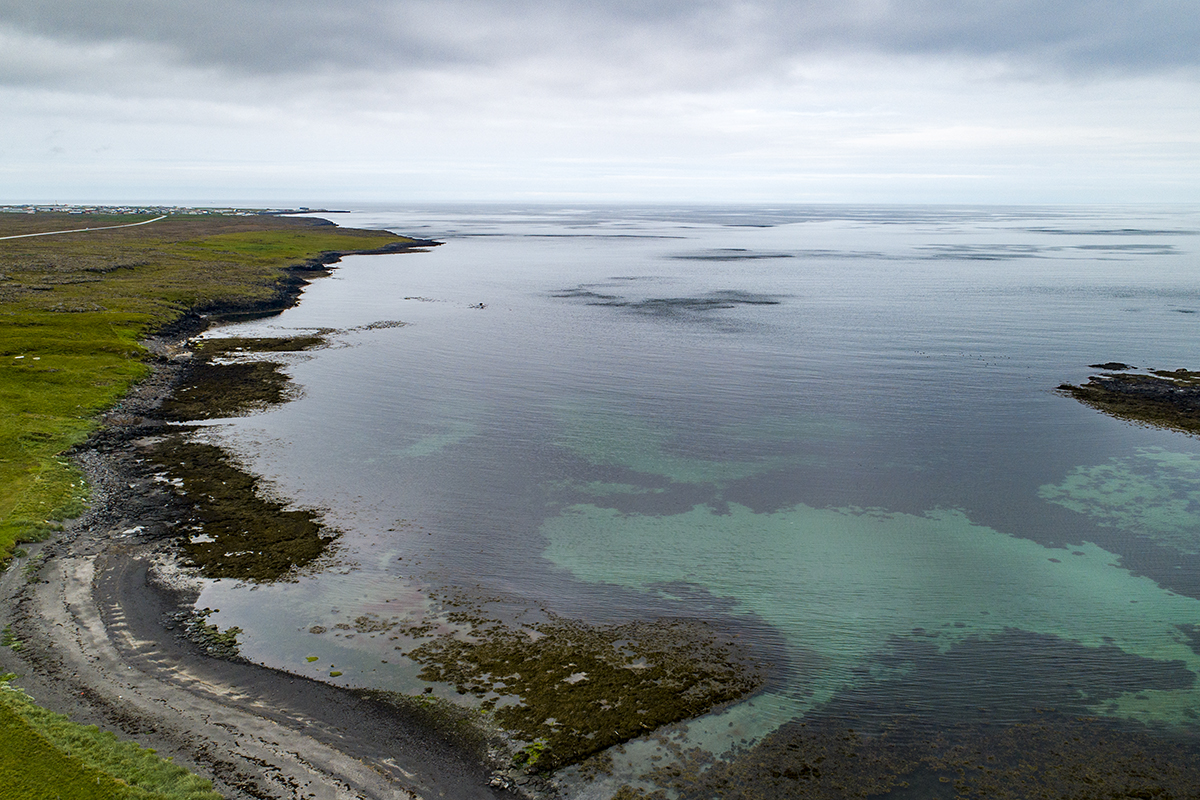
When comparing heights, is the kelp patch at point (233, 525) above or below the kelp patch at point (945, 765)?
above

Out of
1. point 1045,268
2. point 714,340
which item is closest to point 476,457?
point 714,340

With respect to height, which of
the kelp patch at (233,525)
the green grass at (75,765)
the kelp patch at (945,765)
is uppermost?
the kelp patch at (233,525)

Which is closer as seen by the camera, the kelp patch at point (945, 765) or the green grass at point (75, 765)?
the green grass at point (75, 765)

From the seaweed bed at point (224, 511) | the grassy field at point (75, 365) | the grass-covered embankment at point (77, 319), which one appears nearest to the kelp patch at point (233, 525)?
the seaweed bed at point (224, 511)

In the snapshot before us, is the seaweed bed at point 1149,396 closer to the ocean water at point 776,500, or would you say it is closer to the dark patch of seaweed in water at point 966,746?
the ocean water at point 776,500

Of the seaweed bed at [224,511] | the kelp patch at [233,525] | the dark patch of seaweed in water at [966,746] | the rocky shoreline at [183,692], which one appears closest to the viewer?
the rocky shoreline at [183,692]

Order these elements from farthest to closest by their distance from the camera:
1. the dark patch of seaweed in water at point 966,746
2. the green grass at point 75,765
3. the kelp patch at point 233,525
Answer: the kelp patch at point 233,525, the dark patch of seaweed in water at point 966,746, the green grass at point 75,765

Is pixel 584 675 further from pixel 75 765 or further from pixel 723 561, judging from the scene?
pixel 75 765
